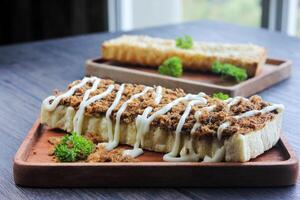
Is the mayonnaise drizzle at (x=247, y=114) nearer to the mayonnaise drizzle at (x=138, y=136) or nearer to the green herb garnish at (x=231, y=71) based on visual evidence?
the mayonnaise drizzle at (x=138, y=136)

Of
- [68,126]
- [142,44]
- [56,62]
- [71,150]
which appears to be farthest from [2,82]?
[71,150]

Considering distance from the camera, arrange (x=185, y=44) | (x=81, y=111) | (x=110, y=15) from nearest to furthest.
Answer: (x=81, y=111) < (x=185, y=44) < (x=110, y=15)

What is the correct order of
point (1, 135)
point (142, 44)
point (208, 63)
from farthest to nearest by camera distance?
point (142, 44), point (208, 63), point (1, 135)

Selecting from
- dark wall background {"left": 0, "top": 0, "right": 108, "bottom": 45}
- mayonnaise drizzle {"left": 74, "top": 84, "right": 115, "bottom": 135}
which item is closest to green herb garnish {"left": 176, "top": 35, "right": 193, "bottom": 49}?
mayonnaise drizzle {"left": 74, "top": 84, "right": 115, "bottom": 135}

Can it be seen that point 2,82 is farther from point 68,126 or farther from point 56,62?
point 68,126

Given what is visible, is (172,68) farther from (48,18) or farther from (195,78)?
(48,18)

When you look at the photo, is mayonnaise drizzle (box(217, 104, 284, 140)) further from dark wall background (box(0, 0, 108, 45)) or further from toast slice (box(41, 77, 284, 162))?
dark wall background (box(0, 0, 108, 45))

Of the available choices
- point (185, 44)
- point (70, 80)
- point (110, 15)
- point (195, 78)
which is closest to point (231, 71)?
point (195, 78)
